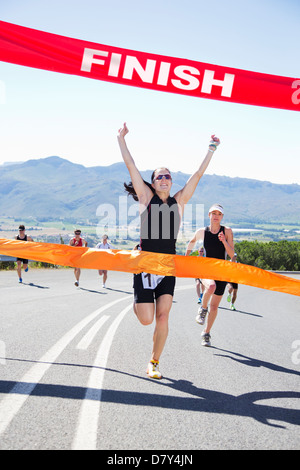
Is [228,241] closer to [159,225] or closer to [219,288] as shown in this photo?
[219,288]

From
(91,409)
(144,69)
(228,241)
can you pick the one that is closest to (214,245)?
(228,241)

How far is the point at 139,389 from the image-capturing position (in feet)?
15.0

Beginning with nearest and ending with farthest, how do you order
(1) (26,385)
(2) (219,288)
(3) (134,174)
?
(1) (26,385) < (3) (134,174) < (2) (219,288)

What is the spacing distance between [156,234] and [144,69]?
280cm

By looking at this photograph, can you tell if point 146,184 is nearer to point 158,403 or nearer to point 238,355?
point 158,403

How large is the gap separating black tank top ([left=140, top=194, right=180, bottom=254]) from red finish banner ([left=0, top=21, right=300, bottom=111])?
7.84ft

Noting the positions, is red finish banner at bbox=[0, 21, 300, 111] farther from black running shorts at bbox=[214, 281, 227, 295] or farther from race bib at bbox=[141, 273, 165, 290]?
race bib at bbox=[141, 273, 165, 290]

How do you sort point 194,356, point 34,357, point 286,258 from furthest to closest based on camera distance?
point 286,258, point 194,356, point 34,357

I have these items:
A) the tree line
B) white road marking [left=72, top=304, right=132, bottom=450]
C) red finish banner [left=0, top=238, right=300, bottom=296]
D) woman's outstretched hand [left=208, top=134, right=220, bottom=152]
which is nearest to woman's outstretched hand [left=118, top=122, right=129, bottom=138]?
woman's outstretched hand [left=208, top=134, right=220, bottom=152]

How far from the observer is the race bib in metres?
5.11

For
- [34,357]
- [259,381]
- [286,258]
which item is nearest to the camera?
[259,381]

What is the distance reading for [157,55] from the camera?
6.64 metres
